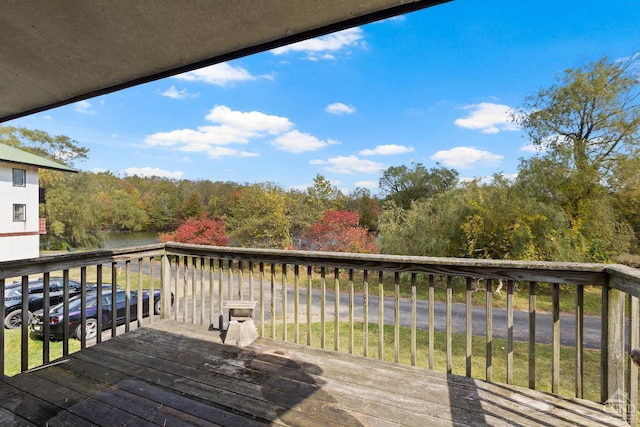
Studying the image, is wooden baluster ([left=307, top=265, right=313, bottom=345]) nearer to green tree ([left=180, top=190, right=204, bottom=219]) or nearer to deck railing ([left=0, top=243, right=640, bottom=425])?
deck railing ([left=0, top=243, right=640, bottom=425])

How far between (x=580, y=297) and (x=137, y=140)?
3748 centimetres

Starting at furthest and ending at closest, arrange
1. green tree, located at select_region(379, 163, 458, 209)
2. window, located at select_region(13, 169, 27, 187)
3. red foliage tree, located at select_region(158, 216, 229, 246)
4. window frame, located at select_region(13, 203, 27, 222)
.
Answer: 1. window frame, located at select_region(13, 203, 27, 222)
2. green tree, located at select_region(379, 163, 458, 209)
3. window, located at select_region(13, 169, 27, 187)
4. red foliage tree, located at select_region(158, 216, 229, 246)

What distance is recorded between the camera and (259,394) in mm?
1814

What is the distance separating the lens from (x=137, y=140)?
106ft

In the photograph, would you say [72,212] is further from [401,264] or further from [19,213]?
[401,264]

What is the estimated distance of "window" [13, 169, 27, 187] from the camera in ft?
48.3

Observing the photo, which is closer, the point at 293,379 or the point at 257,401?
the point at 257,401

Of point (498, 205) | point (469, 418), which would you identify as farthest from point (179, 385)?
point (498, 205)

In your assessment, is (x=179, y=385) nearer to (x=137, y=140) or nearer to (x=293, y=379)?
(x=293, y=379)

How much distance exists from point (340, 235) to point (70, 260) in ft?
32.2

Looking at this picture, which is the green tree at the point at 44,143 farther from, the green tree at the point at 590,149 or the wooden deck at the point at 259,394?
the green tree at the point at 590,149

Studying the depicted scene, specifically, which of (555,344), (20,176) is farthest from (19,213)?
(555,344)

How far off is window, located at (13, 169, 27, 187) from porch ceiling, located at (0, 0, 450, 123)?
57.7 ft

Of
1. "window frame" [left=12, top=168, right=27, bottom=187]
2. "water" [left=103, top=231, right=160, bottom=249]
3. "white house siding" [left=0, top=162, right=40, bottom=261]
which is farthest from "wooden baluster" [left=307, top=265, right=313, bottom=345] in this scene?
"water" [left=103, top=231, right=160, bottom=249]
